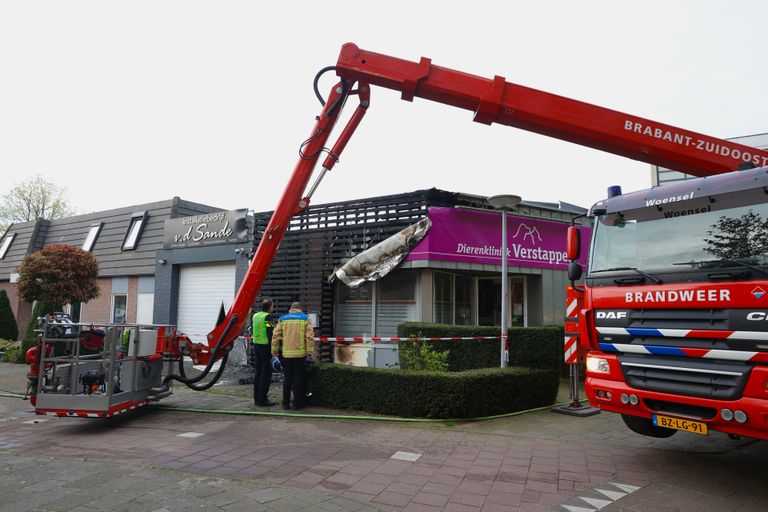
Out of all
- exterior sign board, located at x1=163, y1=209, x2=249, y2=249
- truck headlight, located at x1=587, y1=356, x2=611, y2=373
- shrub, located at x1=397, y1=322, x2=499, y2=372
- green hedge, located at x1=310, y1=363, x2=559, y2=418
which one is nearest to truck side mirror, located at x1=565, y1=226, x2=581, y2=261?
truck headlight, located at x1=587, y1=356, x2=611, y2=373

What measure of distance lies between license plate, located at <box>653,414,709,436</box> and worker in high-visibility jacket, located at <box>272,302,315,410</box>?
5.14m

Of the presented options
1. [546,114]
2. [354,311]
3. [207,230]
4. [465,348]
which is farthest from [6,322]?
[546,114]

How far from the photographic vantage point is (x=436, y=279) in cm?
1148

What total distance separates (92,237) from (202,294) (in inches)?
338

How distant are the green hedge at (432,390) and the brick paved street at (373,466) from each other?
0.35 meters

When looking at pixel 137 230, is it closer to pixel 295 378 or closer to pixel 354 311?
pixel 354 311

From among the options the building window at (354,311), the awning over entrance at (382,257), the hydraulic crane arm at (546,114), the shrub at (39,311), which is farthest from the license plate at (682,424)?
the shrub at (39,311)

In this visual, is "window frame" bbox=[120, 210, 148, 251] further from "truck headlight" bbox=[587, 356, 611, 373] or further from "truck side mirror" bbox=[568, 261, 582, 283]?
"truck headlight" bbox=[587, 356, 611, 373]

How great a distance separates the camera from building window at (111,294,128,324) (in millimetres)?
19844

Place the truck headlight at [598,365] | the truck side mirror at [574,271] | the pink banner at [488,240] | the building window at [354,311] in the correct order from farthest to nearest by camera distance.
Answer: the building window at [354,311] → the pink banner at [488,240] → the truck side mirror at [574,271] → the truck headlight at [598,365]

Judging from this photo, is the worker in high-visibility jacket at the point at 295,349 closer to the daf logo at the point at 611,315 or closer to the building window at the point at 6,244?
the daf logo at the point at 611,315

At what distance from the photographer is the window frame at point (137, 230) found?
63.9ft

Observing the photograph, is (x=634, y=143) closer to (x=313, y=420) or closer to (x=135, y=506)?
(x=313, y=420)

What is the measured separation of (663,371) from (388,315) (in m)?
7.21
